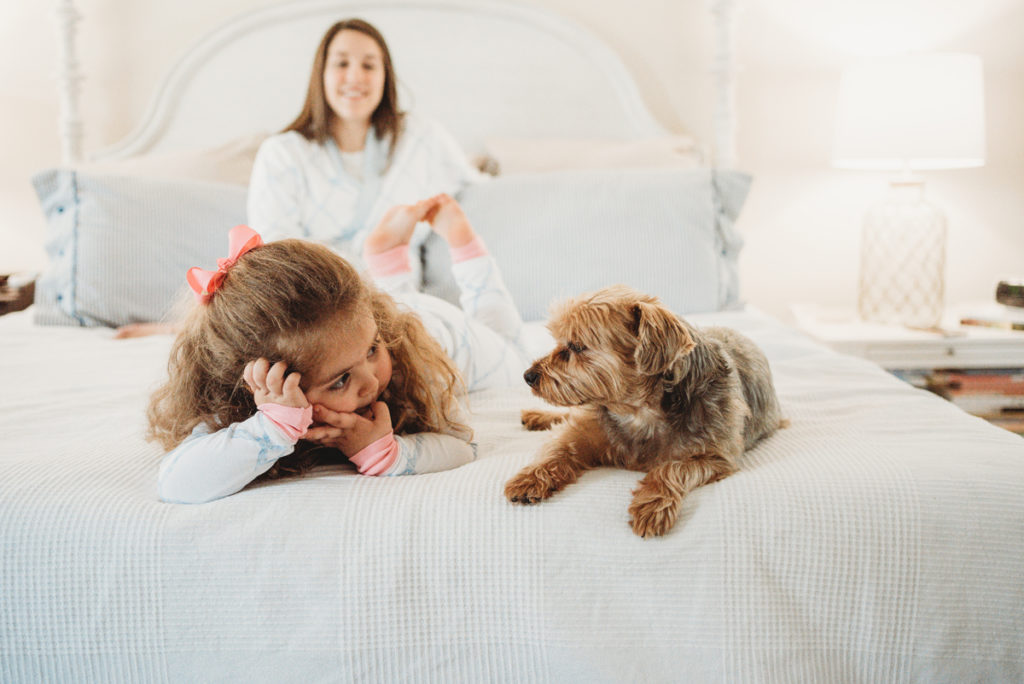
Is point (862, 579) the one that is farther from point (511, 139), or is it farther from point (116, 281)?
point (511, 139)

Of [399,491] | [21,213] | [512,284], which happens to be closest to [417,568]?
[399,491]

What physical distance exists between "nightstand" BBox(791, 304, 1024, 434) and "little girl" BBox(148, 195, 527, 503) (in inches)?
67.0

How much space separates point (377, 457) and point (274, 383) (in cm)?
21

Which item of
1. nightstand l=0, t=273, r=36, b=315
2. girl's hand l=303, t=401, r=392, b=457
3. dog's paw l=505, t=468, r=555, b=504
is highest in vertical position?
nightstand l=0, t=273, r=36, b=315

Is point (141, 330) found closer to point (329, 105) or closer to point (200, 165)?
point (200, 165)

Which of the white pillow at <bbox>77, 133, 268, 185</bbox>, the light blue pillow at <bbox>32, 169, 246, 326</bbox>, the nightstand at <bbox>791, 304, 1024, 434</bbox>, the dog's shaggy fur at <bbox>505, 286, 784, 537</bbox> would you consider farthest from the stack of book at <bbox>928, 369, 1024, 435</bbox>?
the white pillow at <bbox>77, 133, 268, 185</bbox>

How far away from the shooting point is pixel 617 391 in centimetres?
125

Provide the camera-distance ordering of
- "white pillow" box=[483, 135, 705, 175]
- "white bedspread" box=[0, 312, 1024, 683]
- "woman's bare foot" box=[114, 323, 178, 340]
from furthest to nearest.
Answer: "white pillow" box=[483, 135, 705, 175], "woman's bare foot" box=[114, 323, 178, 340], "white bedspread" box=[0, 312, 1024, 683]

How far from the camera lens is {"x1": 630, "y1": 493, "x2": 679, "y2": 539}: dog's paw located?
109cm

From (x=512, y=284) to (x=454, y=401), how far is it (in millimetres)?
1005

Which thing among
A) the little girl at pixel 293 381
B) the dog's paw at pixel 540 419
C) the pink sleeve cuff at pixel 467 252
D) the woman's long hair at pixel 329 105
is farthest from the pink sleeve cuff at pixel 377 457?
the woman's long hair at pixel 329 105

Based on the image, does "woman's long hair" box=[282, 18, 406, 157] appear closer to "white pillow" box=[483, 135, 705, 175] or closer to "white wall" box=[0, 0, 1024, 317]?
"white pillow" box=[483, 135, 705, 175]

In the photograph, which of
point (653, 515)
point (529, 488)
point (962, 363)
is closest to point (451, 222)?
point (529, 488)

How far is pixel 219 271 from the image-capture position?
1.31 meters
